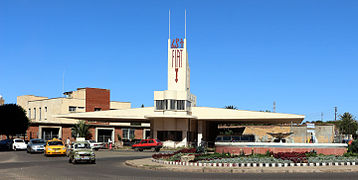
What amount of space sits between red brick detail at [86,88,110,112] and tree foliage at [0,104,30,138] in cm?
2178

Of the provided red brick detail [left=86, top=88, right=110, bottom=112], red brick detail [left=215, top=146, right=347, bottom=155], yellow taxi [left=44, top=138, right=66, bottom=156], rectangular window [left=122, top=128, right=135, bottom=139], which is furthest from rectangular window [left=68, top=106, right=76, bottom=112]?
red brick detail [left=215, top=146, right=347, bottom=155]

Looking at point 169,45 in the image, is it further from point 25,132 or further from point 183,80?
point 25,132

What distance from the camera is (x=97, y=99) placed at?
8769cm

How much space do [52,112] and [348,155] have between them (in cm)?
6809

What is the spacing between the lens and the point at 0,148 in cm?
6150

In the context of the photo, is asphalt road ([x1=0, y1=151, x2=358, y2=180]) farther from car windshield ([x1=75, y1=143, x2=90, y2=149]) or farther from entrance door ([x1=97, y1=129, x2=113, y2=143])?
entrance door ([x1=97, y1=129, x2=113, y2=143])

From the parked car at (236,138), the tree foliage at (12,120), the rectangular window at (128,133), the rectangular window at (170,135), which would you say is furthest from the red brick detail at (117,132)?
the parked car at (236,138)

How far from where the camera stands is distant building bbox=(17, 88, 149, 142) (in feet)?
241

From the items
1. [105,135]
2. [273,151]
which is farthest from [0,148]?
[273,151]

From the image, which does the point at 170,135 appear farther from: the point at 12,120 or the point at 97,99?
the point at 97,99

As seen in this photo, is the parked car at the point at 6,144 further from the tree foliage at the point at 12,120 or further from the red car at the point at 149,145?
the red car at the point at 149,145

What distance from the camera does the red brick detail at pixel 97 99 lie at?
85938 millimetres

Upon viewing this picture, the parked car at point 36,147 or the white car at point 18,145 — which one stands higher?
the parked car at point 36,147

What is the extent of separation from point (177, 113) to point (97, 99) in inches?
1339
